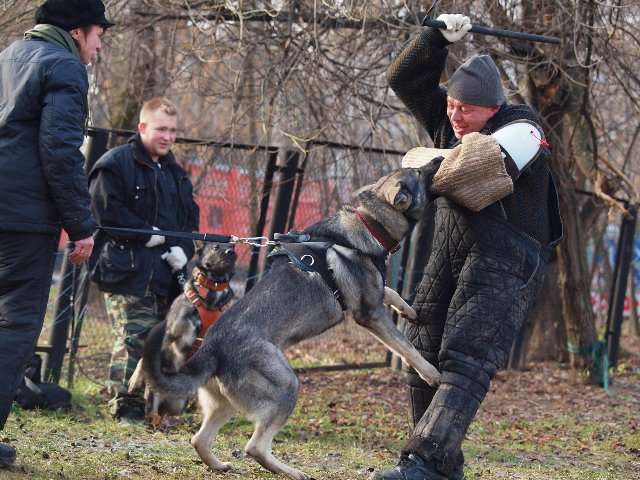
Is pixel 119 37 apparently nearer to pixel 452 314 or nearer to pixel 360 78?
pixel 360 78

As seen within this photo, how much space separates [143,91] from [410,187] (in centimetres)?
534

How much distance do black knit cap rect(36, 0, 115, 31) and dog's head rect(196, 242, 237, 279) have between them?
88.0 inches

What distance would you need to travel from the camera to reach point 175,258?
21.3ft

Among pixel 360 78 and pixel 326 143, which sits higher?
pixel 360 78

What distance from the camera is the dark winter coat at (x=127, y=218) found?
6316mm

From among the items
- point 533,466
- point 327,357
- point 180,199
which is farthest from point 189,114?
point 533,466

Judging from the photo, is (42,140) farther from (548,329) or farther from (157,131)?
(548,329)

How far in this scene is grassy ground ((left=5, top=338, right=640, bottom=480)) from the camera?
16.9 feet

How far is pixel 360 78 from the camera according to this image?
26.5 feet

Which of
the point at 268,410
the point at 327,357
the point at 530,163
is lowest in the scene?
the point at 327,357

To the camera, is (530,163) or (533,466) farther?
(533,466)

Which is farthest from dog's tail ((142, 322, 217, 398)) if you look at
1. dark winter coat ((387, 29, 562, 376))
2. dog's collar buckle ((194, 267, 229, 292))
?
dog's collar buckle ((194, 267, 229, 292))

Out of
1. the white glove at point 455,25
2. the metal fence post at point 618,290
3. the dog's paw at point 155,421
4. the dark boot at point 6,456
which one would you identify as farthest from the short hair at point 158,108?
the metal fence post at point 618,290

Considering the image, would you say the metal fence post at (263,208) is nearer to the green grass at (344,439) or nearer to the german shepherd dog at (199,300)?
the green grass at (344,439)
